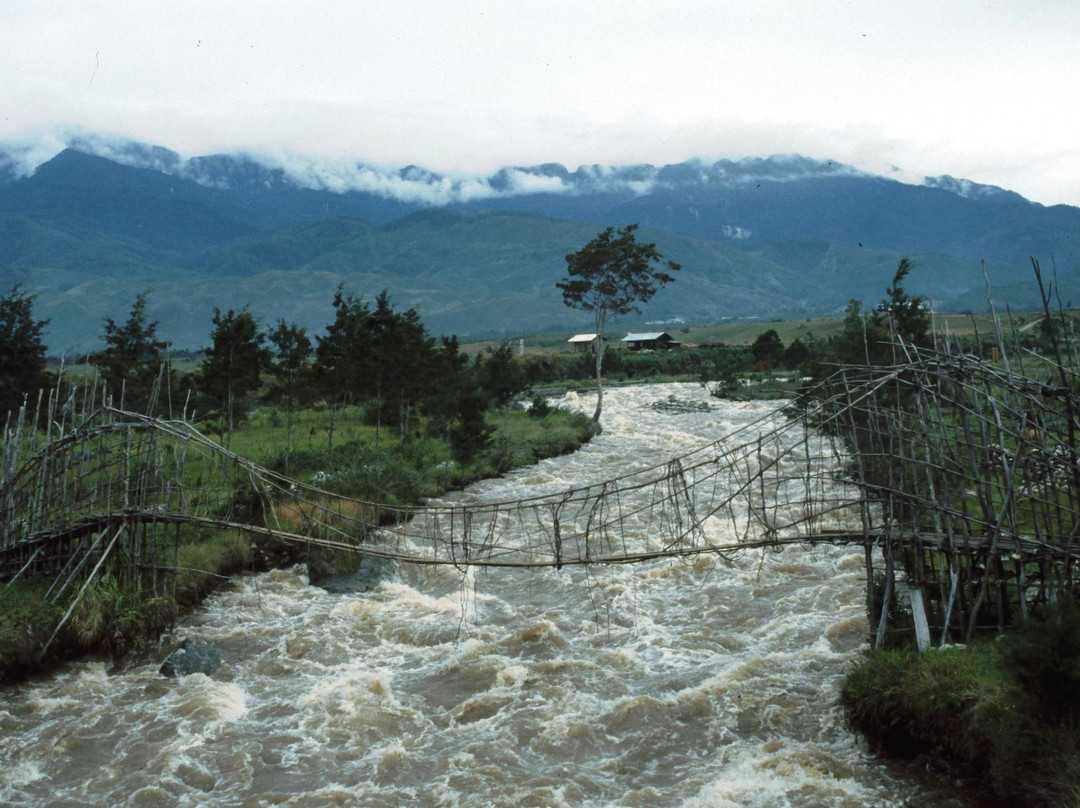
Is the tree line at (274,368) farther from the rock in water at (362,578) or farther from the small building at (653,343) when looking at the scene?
the small building at (653,343)

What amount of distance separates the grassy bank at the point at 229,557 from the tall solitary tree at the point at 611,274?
51.5ft

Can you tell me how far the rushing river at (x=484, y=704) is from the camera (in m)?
9.97

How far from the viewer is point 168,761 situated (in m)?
10.6

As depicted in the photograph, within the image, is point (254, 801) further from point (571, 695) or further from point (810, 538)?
point (810, 538)

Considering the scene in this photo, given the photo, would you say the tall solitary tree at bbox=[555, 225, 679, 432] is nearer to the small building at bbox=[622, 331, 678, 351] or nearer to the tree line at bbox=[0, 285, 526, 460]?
the tree line at bbox=[0, 285, 526, 460]

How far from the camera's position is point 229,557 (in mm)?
17359

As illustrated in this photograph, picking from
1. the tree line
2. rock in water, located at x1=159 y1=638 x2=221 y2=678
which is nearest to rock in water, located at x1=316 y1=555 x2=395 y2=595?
rock in water, located at x1=159 y1=638 x2=221 y2=678

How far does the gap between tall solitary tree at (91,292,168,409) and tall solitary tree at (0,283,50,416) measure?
214 cm

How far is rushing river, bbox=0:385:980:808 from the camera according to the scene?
392 inches

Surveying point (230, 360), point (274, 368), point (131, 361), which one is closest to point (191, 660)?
point (230, 360)

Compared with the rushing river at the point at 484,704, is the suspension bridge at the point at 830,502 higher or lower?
higher

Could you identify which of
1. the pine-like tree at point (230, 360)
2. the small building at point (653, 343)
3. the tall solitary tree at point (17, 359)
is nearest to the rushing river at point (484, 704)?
the pine-like tree at point (230, 360)

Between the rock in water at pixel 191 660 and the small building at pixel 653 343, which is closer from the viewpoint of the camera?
the rock in water at pixel 191 660

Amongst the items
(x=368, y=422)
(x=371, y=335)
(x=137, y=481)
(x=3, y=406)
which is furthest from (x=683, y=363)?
(x=137, y=481)
